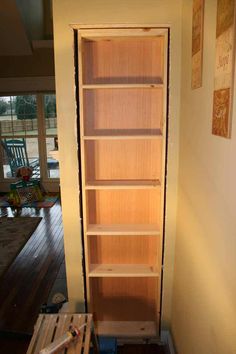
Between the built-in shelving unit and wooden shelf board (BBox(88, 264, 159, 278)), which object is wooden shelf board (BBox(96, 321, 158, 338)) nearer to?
the built-in shelving unit

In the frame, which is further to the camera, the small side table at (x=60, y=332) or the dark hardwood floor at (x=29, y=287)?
the dark hardwood floor at (x=29, y=287)

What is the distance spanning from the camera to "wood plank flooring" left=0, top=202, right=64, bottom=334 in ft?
8.38

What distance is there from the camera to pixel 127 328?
229 cm

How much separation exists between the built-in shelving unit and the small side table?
0.39 metres

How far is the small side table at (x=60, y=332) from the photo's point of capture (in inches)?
60.4

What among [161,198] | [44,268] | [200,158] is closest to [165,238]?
[161,198]

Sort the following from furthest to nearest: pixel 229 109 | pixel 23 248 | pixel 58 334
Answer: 1. pixel 23 248
2. pixel 58 334
3. pixel 229 109

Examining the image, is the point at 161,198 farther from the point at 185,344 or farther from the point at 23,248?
the point at 23,248

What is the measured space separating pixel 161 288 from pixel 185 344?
438 millimetres

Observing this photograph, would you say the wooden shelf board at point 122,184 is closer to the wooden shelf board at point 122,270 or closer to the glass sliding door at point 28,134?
the wooden shelf board at point 122,270

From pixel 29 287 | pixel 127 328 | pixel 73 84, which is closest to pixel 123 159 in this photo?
pixel 73 84

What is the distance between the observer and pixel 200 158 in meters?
1.40

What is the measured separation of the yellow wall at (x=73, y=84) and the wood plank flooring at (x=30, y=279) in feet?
2.74

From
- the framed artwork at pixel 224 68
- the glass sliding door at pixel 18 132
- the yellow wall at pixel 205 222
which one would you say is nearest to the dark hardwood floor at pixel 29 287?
the yellow wall at pixel 205 222
